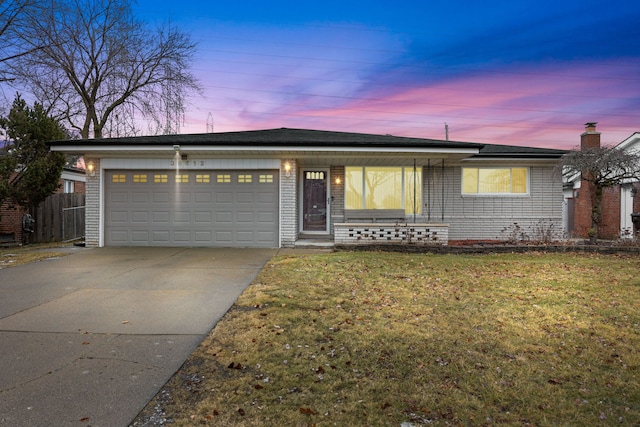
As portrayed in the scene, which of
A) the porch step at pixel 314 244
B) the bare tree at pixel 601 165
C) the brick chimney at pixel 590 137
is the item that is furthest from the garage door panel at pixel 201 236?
the brick chimney at pixel 590 137

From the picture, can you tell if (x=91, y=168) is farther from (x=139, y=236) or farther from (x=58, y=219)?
(x=58, y=219)

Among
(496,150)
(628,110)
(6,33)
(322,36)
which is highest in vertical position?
(322,36)

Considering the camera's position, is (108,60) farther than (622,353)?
Yes

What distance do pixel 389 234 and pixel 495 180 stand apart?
485 cm

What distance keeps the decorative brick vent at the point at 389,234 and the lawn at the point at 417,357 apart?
4.10 meters

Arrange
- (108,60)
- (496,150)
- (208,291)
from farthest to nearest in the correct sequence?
1. (108,60)
2. (496,150)
3. (208,291)

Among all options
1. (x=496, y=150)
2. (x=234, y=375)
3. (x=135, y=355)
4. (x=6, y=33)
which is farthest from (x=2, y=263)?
(x=496, y=150)

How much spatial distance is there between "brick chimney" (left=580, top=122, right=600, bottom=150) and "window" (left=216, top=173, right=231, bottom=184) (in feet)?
42.1

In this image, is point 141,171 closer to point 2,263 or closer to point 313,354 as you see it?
point 2,263

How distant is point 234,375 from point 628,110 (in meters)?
24.3

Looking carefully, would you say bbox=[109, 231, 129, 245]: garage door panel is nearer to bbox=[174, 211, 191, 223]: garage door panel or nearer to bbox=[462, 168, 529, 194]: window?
bbox=[174, 211, 191, 223]: garage door panel

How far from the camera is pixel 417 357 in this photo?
3.61 meters

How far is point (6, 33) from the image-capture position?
550 inches

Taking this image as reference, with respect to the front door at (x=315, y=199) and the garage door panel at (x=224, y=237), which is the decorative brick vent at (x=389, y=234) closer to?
the front door at (x=315, y=199)
